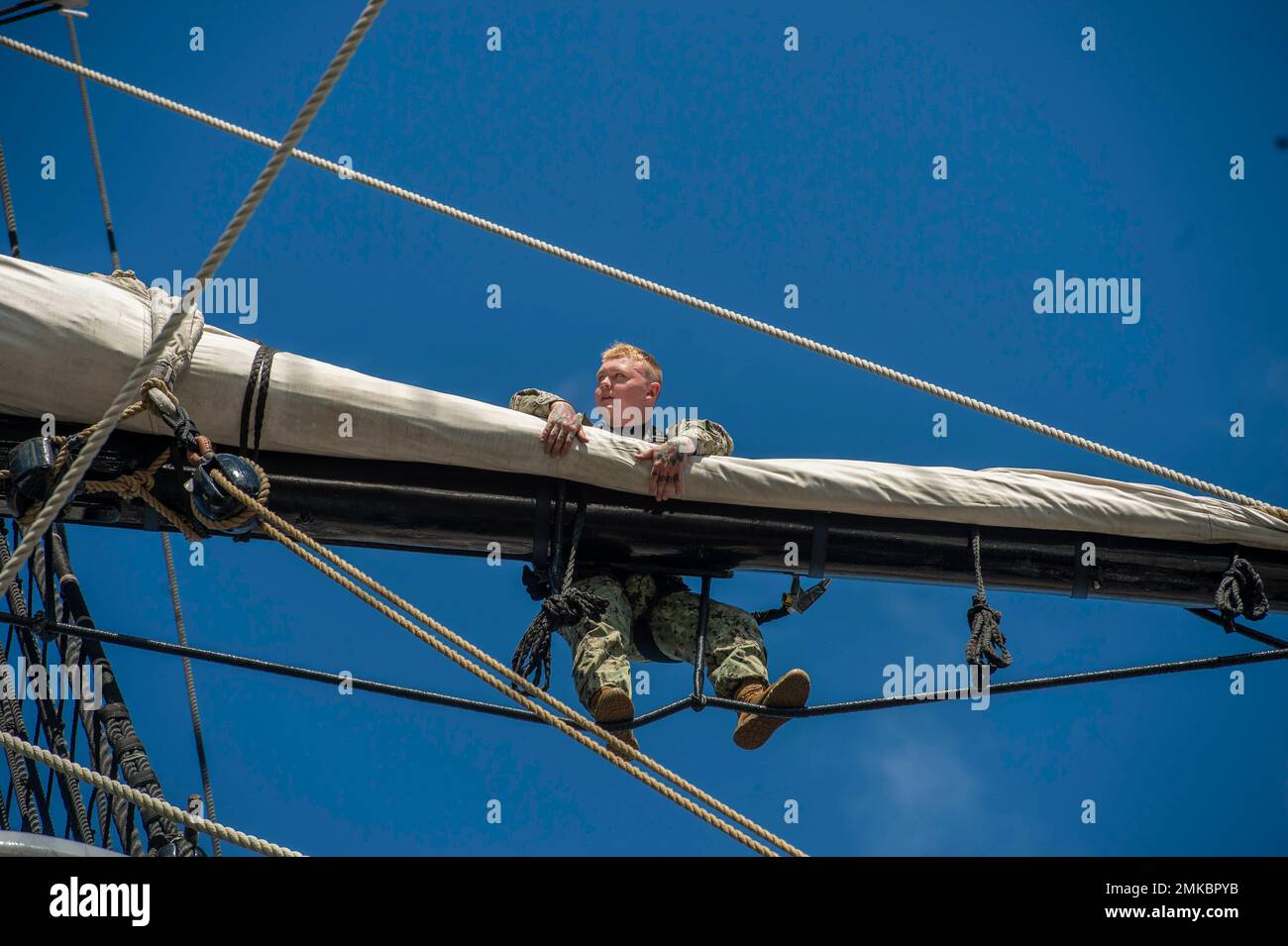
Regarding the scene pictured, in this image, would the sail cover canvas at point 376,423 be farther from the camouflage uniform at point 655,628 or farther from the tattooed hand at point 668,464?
the camouflage uniform at point 655,628

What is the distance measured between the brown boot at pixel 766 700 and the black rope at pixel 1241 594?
7.18 ft

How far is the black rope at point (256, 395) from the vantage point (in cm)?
632

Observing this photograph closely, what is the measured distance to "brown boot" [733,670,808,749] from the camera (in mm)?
6023

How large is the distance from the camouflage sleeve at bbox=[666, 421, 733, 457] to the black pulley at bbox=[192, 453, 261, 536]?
1764 millimetres

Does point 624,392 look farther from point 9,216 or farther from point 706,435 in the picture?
point 9,216

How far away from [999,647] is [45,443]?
368 centimetres

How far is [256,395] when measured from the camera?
632cm

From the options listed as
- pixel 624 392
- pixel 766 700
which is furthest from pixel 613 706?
pixel 624 392

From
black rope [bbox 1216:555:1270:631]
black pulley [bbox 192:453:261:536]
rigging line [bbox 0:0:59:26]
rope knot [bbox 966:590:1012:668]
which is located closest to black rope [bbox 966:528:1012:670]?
rope knot [bbox 966:590:1012:668]

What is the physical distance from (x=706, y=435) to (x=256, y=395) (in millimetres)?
1800

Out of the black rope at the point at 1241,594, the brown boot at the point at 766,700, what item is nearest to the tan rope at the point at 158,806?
the brown boot at the point at 766,700

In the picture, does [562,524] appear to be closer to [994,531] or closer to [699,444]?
[699,444]

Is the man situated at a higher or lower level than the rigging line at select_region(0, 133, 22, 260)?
lower

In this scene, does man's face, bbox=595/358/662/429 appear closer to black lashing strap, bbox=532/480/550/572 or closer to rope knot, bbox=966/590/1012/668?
black lashing strap, bbox=532/480/550/572
